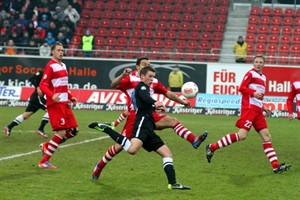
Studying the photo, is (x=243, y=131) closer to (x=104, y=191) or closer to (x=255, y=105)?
(x=255, y=105)

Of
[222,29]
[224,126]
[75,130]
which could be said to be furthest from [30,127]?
[222,29]

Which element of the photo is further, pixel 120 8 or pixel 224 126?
pixel 120 8

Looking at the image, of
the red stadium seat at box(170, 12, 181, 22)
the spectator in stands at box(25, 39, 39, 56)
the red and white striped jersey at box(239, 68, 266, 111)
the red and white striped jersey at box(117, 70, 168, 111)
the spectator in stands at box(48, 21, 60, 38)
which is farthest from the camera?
the red stadium seat at box(170, 12, 181, 22)

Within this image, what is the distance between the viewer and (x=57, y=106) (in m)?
14.0

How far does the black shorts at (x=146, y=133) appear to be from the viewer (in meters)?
11.6

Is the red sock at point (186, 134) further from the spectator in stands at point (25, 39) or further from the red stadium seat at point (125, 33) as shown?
the red stadium seat at point (125, 33)

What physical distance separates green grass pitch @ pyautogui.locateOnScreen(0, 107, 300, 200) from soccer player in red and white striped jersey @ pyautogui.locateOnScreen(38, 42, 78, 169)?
0.46m

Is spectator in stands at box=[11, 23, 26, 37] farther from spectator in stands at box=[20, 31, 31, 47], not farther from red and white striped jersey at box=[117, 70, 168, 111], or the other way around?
red and white striped jersey at box=[117, 70, 168, 111]

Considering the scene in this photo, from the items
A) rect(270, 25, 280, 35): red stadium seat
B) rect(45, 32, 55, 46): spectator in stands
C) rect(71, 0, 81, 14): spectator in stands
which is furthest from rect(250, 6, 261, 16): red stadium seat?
rect(45, 32, 55, 46): spectator in stands

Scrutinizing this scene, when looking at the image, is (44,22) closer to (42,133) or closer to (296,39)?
(296,39)

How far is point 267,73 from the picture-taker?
105ft

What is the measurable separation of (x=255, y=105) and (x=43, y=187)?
15.7 ft

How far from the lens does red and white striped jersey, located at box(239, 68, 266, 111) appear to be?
14.4 metres

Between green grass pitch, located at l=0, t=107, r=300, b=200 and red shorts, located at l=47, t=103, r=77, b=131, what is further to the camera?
red shorts, located at l=47, t=103, r=77, b=131
